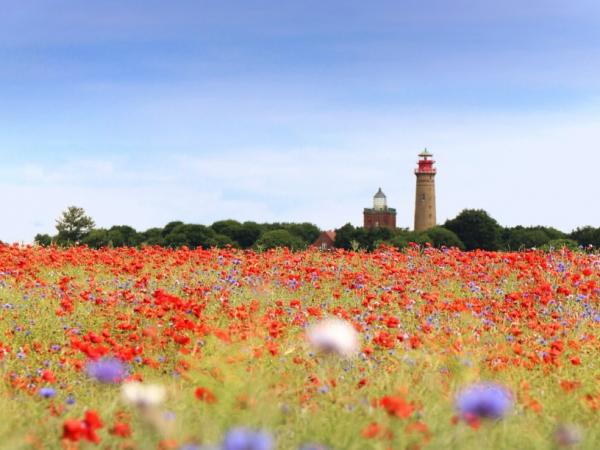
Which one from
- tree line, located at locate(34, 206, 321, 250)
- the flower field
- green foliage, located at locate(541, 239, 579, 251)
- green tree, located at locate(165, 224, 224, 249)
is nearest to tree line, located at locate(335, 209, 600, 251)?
tree line, located at locate(34, 206, 321, 250)

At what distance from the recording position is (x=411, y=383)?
5801 mm

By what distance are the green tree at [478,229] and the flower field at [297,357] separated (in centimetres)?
4326

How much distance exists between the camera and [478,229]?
2248 inches

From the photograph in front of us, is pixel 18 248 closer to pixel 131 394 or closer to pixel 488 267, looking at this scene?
pixel 488 267

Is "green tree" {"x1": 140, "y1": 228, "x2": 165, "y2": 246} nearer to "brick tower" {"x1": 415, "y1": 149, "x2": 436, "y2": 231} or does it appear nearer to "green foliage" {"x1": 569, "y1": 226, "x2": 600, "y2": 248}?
"green foliage" {"x1": 569, "y1": 226, "x2": 600, "y2": 248}

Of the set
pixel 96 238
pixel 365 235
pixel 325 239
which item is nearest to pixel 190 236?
pixel 96 238

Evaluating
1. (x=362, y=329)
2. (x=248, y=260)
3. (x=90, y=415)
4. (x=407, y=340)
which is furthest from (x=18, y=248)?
(x=90, y=415)

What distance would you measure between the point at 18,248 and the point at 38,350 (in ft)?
28.2

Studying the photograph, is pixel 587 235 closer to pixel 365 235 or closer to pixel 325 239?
pixel 365 235

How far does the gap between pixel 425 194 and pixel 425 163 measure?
161 inches

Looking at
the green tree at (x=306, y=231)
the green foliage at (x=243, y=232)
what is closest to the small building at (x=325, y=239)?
the green tree at (x=306, y=231)

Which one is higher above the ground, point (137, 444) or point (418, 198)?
point (418, 198)

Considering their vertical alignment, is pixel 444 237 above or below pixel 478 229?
below

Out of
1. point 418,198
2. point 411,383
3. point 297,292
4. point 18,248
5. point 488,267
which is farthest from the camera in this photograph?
point 418,198
